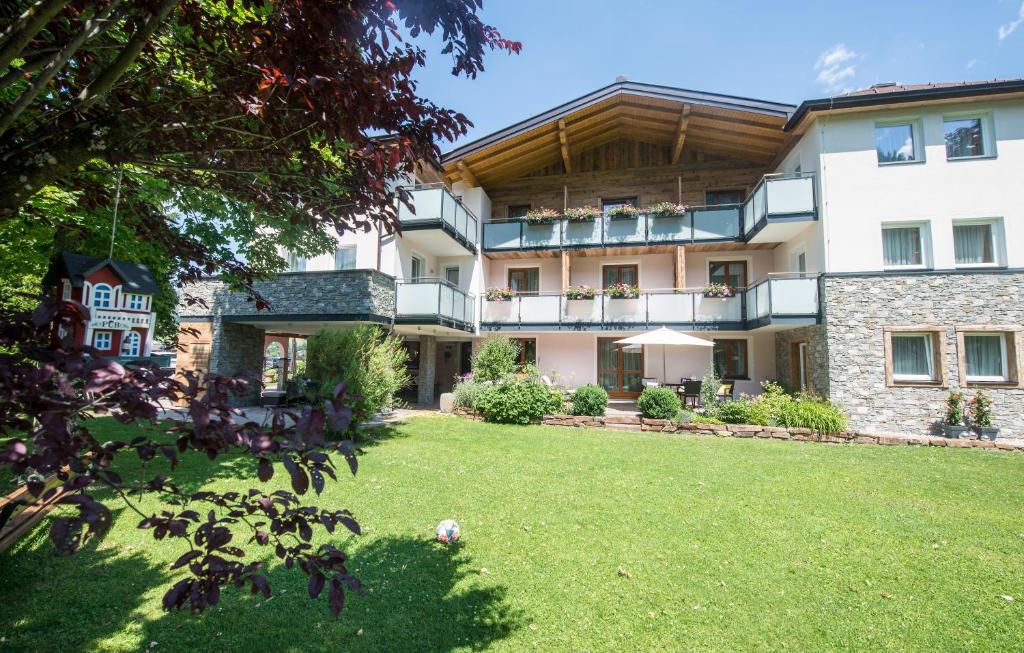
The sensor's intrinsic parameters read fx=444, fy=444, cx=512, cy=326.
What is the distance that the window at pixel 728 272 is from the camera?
1634 centimetres

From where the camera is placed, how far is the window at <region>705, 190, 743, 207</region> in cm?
1669

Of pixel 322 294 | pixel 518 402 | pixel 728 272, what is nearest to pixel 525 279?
pixel 518 402

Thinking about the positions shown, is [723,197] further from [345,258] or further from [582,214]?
[345,258]

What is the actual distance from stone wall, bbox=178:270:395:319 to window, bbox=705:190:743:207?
12.2 meters

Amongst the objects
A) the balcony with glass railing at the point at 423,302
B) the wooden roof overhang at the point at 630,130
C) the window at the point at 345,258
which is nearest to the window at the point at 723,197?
the wooden roof overhang at the point at 630,130

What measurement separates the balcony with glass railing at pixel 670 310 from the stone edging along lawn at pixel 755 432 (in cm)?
336

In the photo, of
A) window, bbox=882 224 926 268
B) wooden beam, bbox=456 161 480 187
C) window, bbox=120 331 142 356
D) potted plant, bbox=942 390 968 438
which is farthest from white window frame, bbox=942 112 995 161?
window, bbox=120 331 142 356

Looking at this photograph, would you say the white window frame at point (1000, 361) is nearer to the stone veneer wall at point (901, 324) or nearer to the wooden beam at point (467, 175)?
the stone veneer wall at point (901, 324)

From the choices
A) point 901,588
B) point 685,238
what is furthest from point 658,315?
point 901,588

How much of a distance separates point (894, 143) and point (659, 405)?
973 centimetres

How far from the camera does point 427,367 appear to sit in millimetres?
17516

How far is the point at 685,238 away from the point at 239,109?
15253 mm

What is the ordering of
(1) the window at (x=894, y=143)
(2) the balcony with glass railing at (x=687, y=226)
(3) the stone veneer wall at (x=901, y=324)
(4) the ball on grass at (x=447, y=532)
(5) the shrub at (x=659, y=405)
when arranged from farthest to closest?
(2) the balcony with glass railing at (x=687, y=226) < (1) the window at (x=894, y=143) < (5) the shrub at (x=659, y=405) < (3) the stone veneer wall at (x=901, y=324) < (4) the ball on grass at (x=447, y=532)

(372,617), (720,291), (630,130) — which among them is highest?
(630,130)
